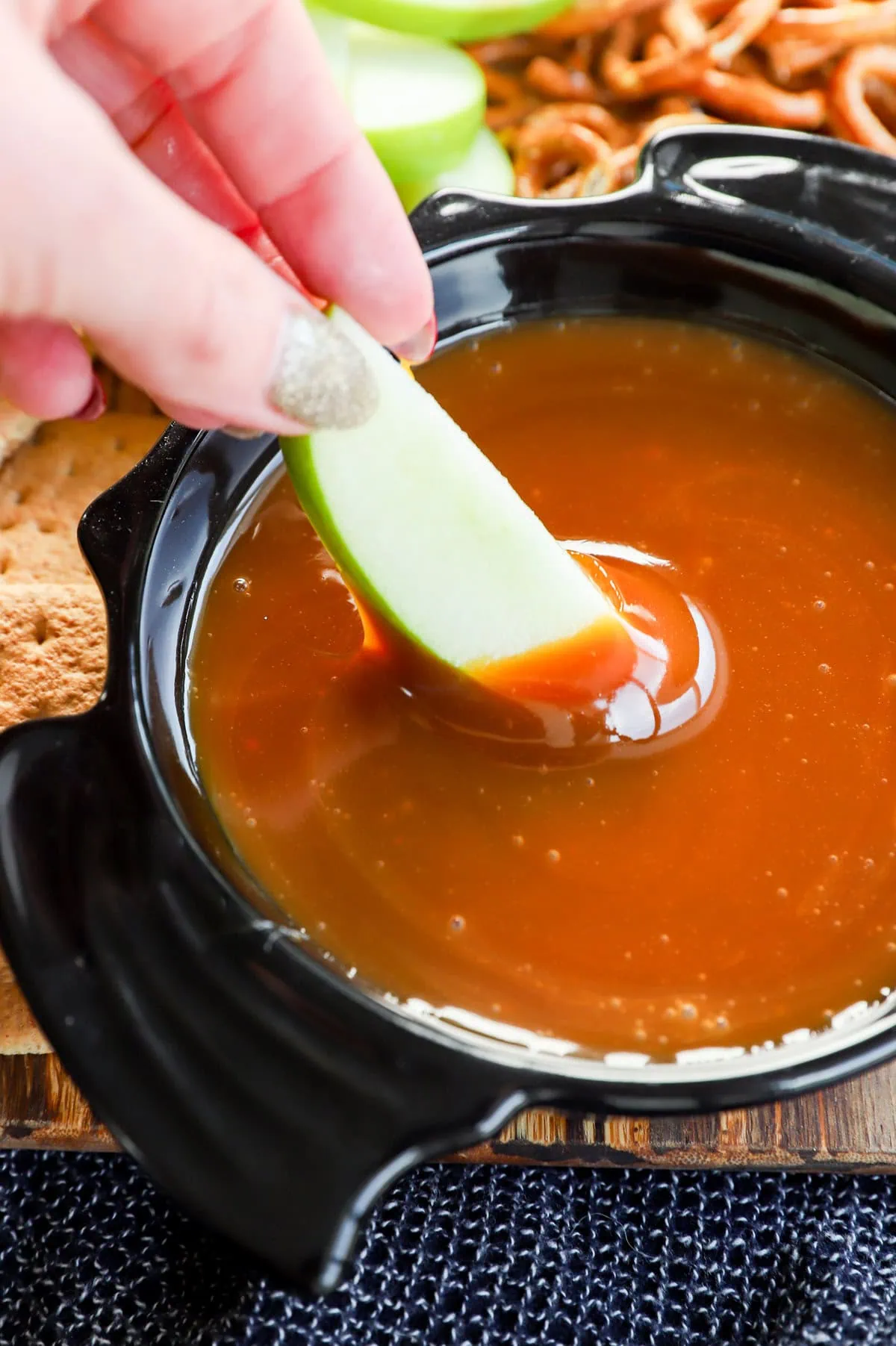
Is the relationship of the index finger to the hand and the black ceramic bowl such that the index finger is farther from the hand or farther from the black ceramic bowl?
the black ceramic bowl

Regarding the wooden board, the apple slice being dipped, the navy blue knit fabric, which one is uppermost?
the apple slice being dipped

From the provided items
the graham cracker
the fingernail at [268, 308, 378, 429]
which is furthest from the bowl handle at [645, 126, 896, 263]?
the graham cracker

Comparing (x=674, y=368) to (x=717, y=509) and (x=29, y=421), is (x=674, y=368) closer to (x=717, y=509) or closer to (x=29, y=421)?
(x=717, y=509)

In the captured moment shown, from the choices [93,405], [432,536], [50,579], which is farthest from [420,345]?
[50,579]


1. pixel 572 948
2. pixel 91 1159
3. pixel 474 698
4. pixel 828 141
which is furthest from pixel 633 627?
pixel 91 1159

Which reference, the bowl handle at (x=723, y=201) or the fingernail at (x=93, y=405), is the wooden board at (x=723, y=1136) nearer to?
the fingernail at (x=93, y=405)
